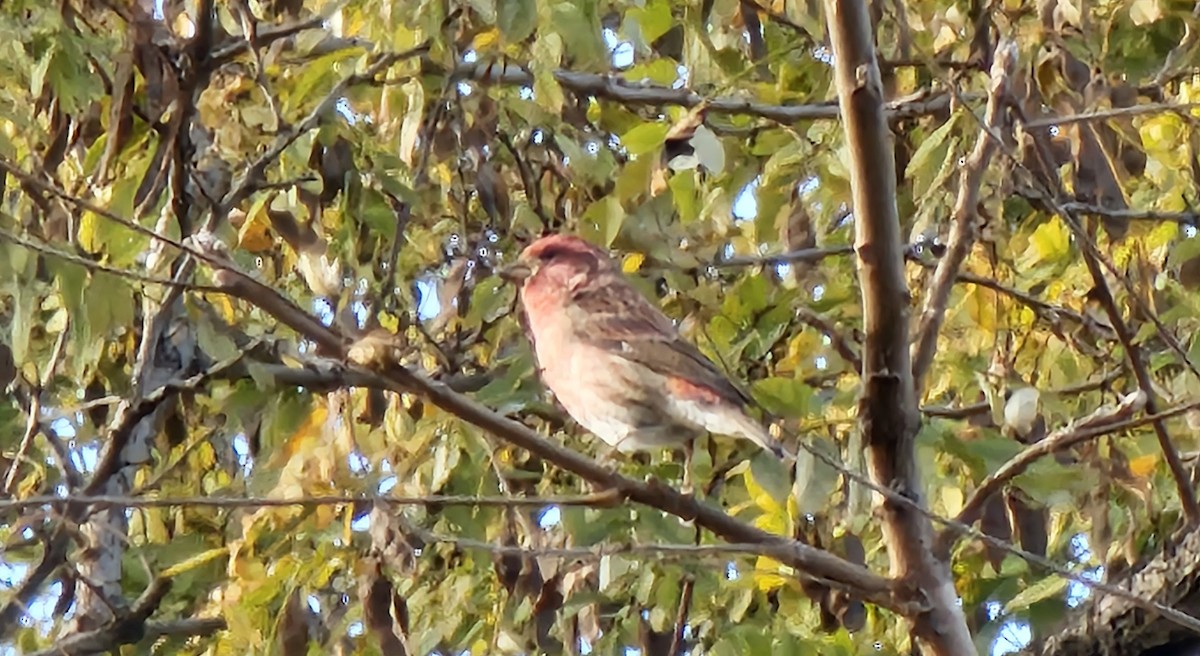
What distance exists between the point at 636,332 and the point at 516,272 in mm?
413

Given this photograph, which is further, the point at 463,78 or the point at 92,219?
the point at 463,78

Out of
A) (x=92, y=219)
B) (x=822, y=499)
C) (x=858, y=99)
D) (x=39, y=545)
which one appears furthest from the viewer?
(x=39, y=545)

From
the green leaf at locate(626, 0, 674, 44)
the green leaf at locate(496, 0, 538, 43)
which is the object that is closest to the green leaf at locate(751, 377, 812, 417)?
the green leaf at locate(496, 0, 538, 43)

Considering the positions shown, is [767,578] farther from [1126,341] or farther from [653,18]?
[653,18]

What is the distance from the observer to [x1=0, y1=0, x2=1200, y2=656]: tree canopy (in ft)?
10.8

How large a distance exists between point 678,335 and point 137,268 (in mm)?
1406

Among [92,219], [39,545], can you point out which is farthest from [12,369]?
[92,219]

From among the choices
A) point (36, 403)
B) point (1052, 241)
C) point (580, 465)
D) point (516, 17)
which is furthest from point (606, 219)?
point (36, 403)

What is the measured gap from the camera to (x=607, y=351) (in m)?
4.53

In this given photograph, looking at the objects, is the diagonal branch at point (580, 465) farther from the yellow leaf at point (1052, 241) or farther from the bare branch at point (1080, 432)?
the yellow leaf at point (1052, 241)

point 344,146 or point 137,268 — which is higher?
point 344,146

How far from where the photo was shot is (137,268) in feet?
11.6

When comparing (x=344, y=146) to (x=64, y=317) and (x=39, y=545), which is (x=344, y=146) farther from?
(x=39, y=545)

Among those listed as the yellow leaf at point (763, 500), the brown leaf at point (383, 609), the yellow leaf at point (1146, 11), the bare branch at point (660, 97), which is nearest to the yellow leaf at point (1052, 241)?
the bare branch at point (660, 97)
